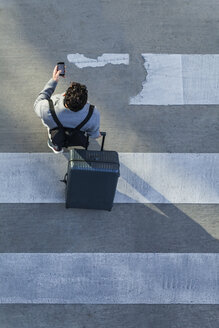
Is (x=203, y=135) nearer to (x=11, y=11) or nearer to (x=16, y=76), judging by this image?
(x=16, y=76)

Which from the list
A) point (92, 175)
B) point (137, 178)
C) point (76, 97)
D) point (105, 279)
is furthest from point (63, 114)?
point (105, 279)

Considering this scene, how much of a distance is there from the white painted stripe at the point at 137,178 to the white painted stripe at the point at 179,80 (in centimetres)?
79

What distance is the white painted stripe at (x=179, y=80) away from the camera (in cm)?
587

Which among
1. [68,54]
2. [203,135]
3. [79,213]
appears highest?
[68,54]

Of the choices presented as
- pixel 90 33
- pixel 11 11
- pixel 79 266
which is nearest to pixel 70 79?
pixel 90 33

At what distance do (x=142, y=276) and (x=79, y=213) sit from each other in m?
1.15

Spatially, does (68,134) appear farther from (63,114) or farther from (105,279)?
(105,279)

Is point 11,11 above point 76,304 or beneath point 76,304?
above

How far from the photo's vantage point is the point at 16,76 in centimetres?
585

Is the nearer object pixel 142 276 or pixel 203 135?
pixel 142 276

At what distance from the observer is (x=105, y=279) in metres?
5.42

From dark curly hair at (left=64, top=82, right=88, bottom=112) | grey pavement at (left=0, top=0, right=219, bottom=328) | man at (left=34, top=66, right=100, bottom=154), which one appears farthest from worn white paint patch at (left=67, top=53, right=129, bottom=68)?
dark curly hair at (left=64, top=82, right=88, bottom=112)

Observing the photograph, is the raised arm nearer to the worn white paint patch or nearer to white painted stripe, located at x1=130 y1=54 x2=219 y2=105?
the worn white paint patch

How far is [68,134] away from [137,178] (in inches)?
49.3
